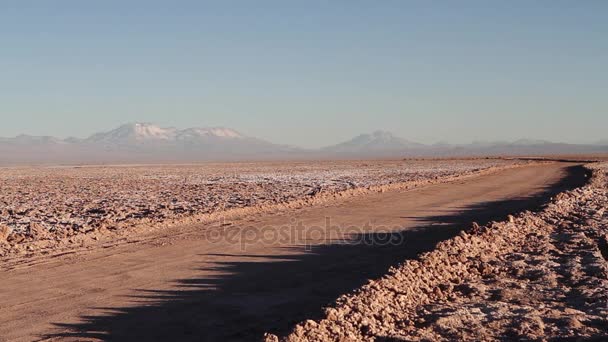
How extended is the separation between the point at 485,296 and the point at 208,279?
3.42 metres

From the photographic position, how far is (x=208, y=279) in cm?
861

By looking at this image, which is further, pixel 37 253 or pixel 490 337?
pixel 37 253

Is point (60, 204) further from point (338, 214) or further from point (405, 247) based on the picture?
point (405, 247)

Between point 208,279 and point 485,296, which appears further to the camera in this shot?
point 208,279

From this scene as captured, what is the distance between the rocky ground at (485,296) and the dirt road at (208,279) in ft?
2.10

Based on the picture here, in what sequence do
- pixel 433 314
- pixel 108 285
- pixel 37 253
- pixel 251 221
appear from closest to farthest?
pixel 433 314 < pixel 108 285 < pixel 37 253 < pixel 251 221

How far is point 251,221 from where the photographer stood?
14984mm

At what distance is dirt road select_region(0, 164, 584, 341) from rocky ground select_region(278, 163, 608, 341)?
2.10 feet

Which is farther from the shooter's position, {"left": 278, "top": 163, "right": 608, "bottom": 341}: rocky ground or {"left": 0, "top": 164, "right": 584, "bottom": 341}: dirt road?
{"left": 0, "top": 164, "right": 584, "bottom": 341}: dirt road

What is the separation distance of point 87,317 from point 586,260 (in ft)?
21.2

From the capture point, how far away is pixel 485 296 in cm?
728

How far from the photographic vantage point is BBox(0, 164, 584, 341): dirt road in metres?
6.51

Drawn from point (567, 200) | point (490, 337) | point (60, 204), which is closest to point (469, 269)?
point (490, 337)

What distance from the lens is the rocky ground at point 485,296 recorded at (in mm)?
5934
